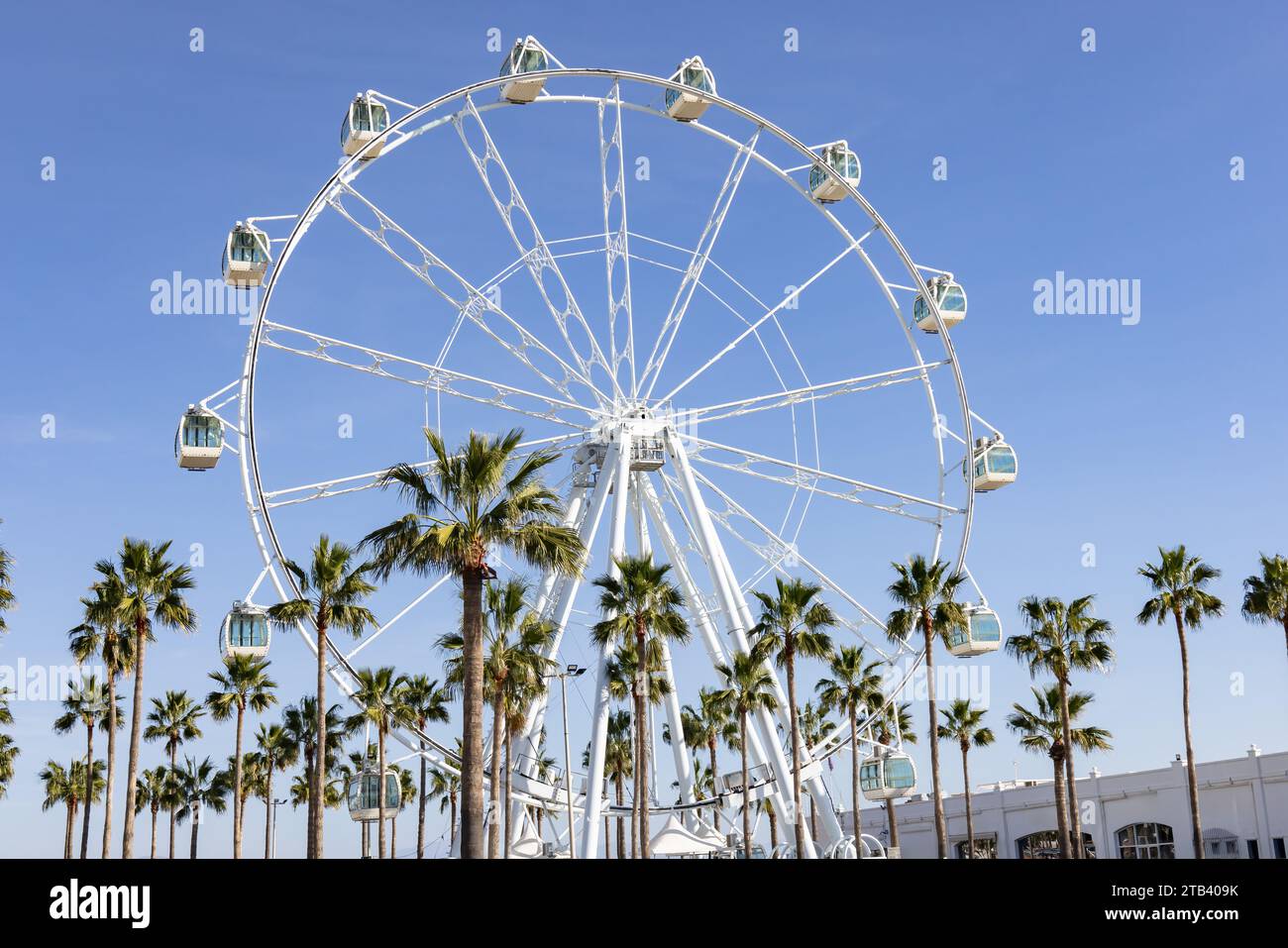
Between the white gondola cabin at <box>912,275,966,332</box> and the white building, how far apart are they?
19183 millimetres

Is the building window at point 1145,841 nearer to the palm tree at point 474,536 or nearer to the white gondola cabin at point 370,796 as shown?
the white gondola cabin at point 370,796

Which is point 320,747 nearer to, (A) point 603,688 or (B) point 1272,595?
(A) point 603,688

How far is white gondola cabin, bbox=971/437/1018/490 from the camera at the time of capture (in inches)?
1686

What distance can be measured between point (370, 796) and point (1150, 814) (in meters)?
29.9

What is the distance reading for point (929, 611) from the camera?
43.1 metres

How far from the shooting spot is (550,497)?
2567cm

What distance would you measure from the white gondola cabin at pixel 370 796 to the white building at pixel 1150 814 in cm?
2726

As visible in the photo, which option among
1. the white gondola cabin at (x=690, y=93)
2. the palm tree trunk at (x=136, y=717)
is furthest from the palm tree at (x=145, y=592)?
the white gondola cabin at (x=690, y=93)

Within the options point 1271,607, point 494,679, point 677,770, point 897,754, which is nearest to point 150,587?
point 494,679

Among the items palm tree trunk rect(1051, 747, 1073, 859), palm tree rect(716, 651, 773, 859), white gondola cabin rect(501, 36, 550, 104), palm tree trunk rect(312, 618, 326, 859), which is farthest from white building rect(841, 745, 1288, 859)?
white gondola cabin rect(501, 36, 550, 104)
